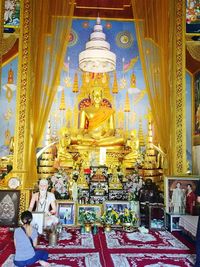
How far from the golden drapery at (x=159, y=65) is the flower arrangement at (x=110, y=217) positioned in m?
1.31

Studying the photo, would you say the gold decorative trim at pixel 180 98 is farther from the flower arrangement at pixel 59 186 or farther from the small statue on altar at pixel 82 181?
the flower arrangement at pixel 59 186

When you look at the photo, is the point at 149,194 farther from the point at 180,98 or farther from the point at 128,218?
the point at 180,98

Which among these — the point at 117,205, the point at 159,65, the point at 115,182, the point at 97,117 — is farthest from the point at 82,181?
the point at 97,117

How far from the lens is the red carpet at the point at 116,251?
3893mm

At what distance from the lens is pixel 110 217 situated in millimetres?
5828

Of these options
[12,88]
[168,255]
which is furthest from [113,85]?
[168,255]

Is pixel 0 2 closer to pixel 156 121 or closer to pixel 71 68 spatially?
pixel 156 121

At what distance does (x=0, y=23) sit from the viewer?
5676 mm

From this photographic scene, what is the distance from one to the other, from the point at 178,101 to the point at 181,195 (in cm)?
168

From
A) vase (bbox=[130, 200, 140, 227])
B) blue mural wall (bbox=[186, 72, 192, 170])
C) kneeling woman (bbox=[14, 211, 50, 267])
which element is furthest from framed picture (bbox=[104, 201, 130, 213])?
blue mural wall (bbox=[186, 72, 192, 170])

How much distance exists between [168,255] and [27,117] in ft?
10.8

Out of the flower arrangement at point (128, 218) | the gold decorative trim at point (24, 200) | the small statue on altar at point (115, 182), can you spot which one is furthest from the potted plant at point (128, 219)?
the gold decorative trim at point (24, 200)

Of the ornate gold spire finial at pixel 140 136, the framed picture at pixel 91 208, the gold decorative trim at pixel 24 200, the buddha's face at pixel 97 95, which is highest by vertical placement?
the buddha's face at pixel 97 95

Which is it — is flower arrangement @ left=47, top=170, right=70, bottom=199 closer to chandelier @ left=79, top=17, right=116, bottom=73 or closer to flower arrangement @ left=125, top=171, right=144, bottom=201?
flower arrangement @ left=125, top=171, right=144, bottom=201
